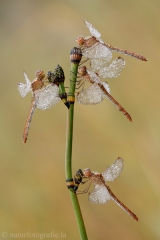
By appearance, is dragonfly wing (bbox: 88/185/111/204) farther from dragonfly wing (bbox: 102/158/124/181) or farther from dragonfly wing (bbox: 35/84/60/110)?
dragonfly wing (bbox: 35/84/60/110)

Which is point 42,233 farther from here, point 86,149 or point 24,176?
point 86,149

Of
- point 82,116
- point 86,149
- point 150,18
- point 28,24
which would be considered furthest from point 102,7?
point 86,149

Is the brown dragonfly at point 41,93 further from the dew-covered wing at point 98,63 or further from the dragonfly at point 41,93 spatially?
the dew-covered wing at point 98,63

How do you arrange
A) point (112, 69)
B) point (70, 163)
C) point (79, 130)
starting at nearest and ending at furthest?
point (70, 163), point (112, 69), point (79, 130)

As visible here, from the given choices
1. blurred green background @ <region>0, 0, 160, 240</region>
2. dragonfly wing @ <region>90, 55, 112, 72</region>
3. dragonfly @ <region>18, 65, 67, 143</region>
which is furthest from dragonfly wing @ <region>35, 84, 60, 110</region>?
blurred green background @ <region>0, 0, 160, 240</region>

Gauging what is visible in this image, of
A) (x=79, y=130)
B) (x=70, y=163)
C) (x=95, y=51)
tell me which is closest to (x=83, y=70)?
(x=95, y=51)

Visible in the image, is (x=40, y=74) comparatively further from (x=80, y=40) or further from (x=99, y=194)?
(x=99, y=194)
